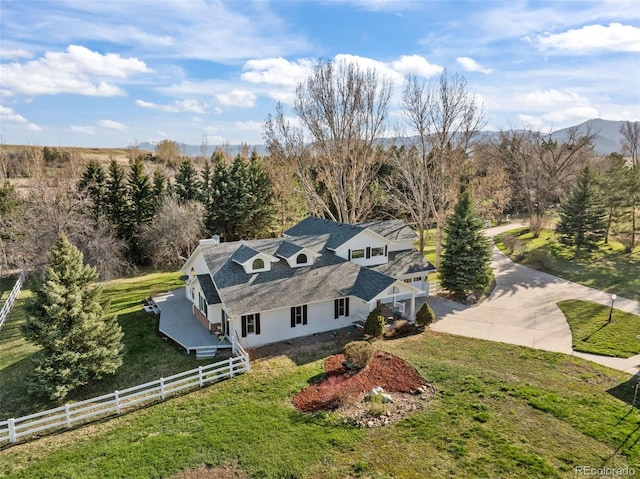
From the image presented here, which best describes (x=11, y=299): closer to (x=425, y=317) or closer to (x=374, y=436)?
(x=374, y=436)

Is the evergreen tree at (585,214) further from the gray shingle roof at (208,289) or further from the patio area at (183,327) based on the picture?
the patio area at (183,327)

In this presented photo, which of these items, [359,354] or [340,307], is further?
[340,307]

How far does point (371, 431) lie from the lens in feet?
40.0

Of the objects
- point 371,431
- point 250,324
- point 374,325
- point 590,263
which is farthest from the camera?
point 590,263

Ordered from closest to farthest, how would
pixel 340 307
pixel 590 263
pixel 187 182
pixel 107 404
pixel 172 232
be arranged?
pixel 107 404
pixel 340 307
pixel 590 263
pixel 172 232
pixel 187 182

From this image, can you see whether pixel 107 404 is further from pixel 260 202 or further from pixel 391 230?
pixel 260 202

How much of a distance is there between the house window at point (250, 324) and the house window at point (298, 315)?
1857mm

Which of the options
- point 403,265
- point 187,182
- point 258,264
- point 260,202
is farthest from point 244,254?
point 187,182

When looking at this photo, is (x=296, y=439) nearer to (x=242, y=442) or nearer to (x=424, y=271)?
(x=242, y=442)

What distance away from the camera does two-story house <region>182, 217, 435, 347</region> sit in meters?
19.0

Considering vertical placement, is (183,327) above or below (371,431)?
above

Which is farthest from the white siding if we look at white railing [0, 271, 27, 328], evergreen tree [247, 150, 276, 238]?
evergreen tree [247, 150, 276, 238]

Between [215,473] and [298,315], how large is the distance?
9.89 meters

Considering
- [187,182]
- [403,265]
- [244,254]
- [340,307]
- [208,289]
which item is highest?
[187,182]
